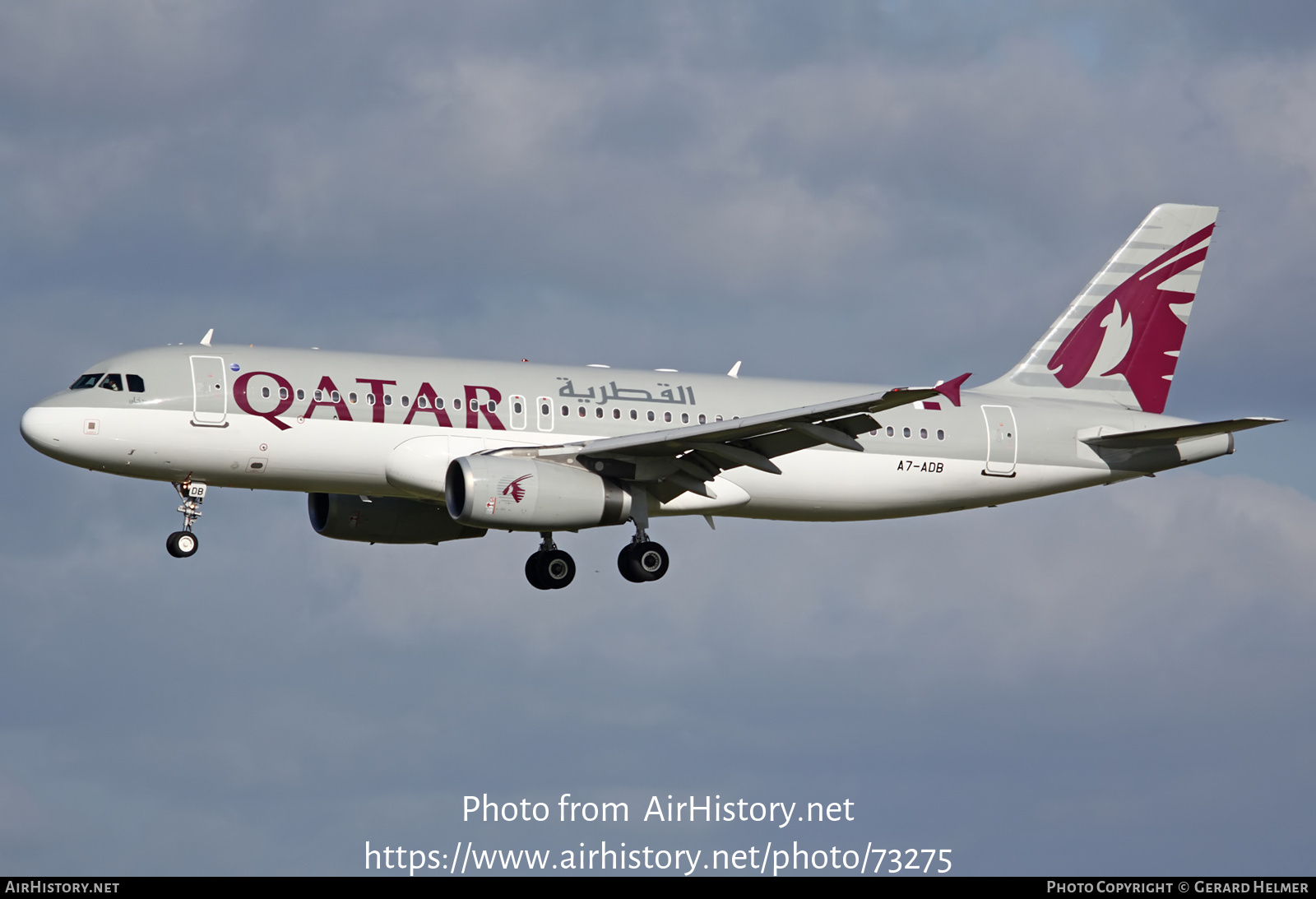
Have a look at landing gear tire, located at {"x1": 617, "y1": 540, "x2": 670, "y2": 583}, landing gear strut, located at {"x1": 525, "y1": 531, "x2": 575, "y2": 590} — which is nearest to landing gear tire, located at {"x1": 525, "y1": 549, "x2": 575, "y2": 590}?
landing gear strut, located at {"x1": 525, "y1": 531, "x2": 575, "y2": 590}

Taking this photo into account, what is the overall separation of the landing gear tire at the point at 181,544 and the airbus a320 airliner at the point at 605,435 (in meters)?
0.04

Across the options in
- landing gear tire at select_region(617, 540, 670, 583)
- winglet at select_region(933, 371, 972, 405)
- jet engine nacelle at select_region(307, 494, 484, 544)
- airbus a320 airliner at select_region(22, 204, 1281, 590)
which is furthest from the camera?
jet engine nacelle at select_region(307, 494, 484, 544)

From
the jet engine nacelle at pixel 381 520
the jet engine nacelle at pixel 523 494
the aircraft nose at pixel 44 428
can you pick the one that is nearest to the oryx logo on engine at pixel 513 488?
the jet engine nacelle at pixel 523 494

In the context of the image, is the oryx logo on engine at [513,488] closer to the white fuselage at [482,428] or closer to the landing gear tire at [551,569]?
the white fuselage at [482,428]

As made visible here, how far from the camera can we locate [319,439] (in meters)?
37.3

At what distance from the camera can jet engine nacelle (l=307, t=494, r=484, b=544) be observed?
43156 millimetres

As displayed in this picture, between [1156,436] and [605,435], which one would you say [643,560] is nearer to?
[605,435]

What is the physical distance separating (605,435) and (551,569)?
3894 mm

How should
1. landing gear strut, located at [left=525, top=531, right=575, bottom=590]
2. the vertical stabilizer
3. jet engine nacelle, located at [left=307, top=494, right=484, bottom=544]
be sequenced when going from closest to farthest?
landing gear strut, located at [left=525, top=531, right=575, bottom=590]
jet engine nacelle, located at [left=307, top=494, right=484, bottom=544]
the vertical stabilizer

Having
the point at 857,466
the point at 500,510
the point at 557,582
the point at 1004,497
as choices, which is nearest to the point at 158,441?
the point at 500,510

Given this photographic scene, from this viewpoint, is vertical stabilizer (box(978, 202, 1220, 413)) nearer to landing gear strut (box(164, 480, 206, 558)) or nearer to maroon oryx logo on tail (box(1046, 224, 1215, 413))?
maroon oryx logo on tail (box(1046, 224, 1215, 413))

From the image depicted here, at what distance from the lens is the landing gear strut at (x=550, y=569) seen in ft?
137

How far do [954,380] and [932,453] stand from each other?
9.93 meters

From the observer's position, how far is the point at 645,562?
132ft
